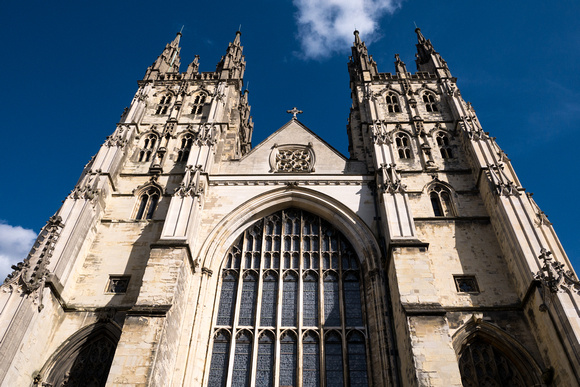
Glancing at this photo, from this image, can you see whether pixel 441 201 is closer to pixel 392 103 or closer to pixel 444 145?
pixel 444 145

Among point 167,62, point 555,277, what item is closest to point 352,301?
point 555,277

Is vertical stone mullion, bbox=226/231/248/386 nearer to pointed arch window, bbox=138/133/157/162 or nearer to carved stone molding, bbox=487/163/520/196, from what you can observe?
pointed arch window, bbox=138/133/157/162

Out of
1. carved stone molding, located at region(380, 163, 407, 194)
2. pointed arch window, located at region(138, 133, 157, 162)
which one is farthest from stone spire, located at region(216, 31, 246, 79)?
carved stone molding, located at region(380, 163, 407, 194)

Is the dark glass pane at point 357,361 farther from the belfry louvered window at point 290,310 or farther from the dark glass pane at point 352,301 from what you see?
the dark glass pane at point 352,301

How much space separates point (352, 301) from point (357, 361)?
1.81 m

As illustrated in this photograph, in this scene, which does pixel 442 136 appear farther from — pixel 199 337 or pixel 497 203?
pixel 199 337

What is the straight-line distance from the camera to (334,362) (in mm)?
11695

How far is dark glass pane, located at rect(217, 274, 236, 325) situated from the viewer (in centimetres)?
1280

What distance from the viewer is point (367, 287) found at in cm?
1292

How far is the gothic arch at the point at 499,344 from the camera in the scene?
10.7 metres

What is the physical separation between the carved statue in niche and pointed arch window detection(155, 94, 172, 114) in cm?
596

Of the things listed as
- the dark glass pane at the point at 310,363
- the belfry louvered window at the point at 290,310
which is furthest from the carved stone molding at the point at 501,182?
the dark glass pane at the point at 310,363

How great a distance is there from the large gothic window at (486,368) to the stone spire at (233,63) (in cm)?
1612

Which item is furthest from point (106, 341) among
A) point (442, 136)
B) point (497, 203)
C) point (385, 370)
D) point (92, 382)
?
point (442, 136)
